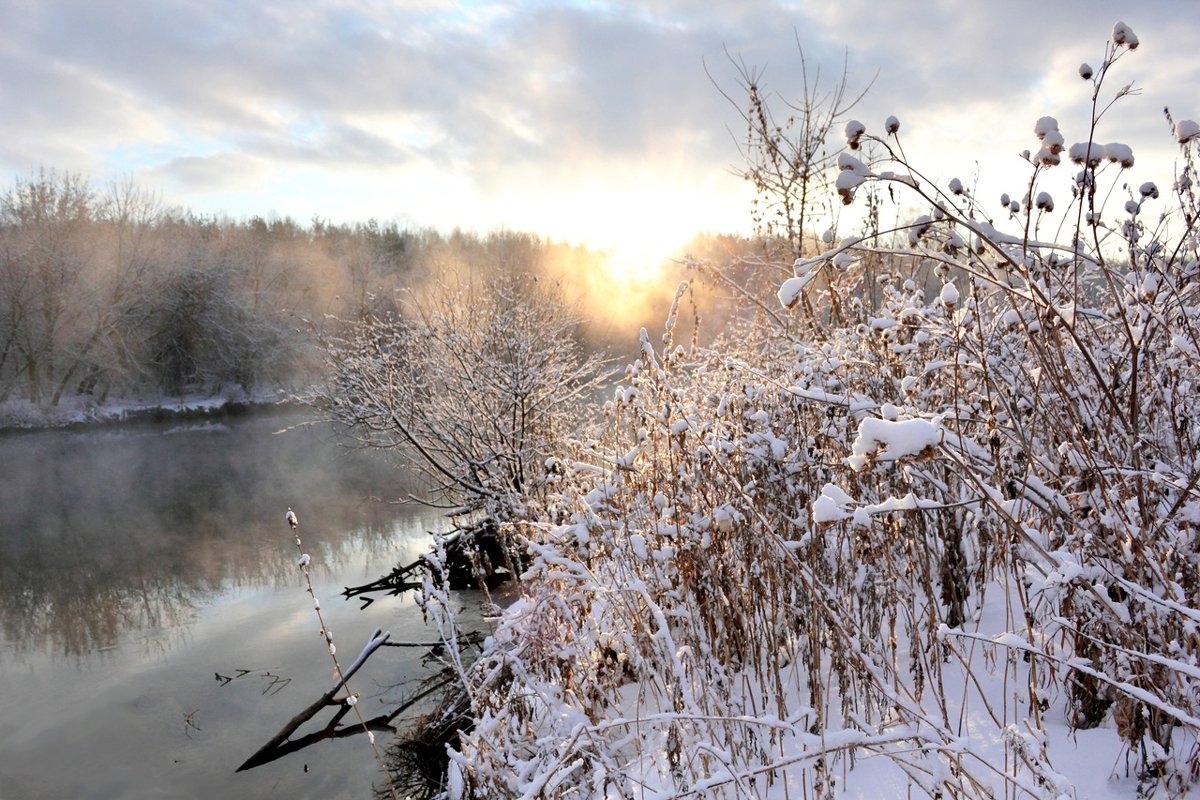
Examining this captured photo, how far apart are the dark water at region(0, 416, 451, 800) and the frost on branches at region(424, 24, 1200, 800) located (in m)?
3.04

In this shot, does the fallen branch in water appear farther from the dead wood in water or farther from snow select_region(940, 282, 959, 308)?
snow select_region(940, 282, 959, 308)

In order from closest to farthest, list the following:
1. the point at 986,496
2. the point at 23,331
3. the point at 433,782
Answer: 1. the point at 986,496
2. the point at 433,782
3. the point at 23,331

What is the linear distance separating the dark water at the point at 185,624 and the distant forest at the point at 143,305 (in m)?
9.78

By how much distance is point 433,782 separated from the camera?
5.39m

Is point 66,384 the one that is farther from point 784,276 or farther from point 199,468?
point 784,276

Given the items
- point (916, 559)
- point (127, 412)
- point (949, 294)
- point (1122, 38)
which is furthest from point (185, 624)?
point (127, 412)

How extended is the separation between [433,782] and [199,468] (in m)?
14.9

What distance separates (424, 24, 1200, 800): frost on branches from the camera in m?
1.86

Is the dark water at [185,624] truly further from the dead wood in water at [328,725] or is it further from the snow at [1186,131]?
the snow at [1186,131]

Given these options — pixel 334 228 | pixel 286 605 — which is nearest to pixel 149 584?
pixel 286 605

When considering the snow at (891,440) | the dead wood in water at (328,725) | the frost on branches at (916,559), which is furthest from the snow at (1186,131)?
the dead wood in water at (328,725)

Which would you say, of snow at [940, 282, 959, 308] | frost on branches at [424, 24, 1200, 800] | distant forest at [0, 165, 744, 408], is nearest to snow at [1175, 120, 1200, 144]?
frost on branches at [424, 24, 1200, 800]

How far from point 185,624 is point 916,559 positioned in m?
8.36

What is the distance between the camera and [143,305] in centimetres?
2975
